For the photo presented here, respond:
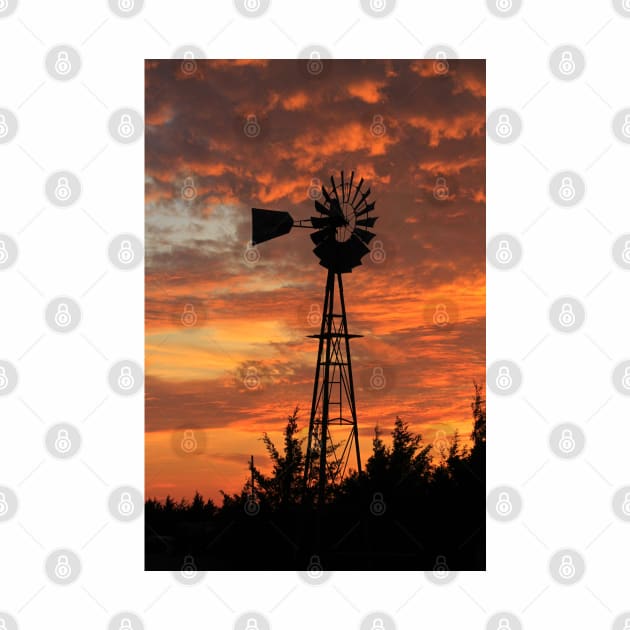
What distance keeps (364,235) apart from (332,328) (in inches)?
59.3

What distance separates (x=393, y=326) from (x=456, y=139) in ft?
9.25

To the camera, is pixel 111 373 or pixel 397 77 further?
pixel 397 77

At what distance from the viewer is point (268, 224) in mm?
14516

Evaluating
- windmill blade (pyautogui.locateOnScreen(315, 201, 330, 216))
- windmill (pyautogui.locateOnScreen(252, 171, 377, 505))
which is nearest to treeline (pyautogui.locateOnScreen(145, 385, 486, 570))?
windmill (pyautogui.locateOnScreen(252, 171, 377, 505))

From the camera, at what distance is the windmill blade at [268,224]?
14461 millimetres

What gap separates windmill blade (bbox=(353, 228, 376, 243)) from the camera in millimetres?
15062

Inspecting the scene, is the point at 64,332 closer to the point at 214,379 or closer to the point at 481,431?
the point at 214,379

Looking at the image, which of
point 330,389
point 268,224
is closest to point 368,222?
point 268,224

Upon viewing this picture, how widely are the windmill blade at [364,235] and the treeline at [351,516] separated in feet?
8.82

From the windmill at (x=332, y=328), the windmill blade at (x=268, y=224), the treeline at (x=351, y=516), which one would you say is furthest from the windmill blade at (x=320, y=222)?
the treeline at (x=351, y=516)

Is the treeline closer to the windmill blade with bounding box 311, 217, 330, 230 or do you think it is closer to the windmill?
the windmill

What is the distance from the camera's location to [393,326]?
48.9ft

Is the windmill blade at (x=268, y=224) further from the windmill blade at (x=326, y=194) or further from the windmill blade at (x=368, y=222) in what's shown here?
the windmill blade at (x=368, y=222)

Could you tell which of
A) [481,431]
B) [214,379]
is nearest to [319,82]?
[214,379]
